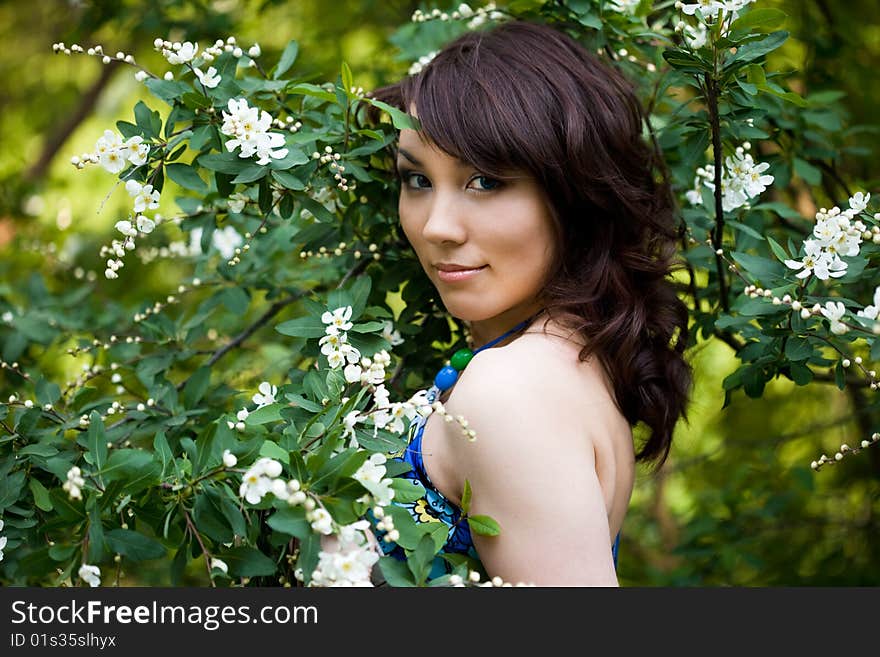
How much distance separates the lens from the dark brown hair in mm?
1724

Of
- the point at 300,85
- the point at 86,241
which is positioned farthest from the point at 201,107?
the point at 86,241

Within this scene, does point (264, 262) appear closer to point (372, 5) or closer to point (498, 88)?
point (498, 88)

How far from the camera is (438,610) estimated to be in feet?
4.61

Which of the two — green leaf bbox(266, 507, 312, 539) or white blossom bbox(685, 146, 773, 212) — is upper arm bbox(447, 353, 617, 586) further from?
white blossom bbox(685, 146, 773, 212)

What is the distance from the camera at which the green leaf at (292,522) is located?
132cm

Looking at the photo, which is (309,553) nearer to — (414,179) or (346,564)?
(346,564)

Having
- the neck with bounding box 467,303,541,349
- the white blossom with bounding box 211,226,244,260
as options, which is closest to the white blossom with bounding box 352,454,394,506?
the neck with bounding box 467,303,541,349

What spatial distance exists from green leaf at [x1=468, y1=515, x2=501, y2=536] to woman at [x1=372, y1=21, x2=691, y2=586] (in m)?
0.04

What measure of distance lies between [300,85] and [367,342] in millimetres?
552

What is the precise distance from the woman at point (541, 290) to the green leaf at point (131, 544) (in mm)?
493

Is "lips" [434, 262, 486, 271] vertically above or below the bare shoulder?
above

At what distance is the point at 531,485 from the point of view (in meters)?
1.49

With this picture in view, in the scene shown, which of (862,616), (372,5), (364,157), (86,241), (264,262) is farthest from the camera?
(86,241)

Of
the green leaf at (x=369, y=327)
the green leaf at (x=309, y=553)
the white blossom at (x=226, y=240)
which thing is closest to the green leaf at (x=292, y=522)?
the green leaf at (x=309, y=553)
